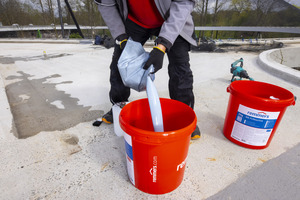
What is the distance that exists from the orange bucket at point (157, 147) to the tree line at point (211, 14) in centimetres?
862

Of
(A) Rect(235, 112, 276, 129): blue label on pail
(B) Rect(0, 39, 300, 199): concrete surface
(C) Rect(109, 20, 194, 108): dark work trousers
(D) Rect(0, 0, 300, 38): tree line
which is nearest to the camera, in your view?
(B) Rect(0, 39, 300, 199): concrete surface

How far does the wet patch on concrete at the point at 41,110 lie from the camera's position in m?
1.38

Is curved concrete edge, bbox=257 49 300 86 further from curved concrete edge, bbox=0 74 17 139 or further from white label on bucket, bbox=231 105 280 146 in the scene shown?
curved concrete edge, bbox=0 74 17 139

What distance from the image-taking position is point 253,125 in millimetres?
1052

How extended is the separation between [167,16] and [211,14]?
10.8 meters

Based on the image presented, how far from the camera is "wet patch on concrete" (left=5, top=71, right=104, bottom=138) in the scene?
1378 mm

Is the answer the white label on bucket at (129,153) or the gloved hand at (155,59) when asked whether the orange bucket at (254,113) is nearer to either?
the gloved hand at (155,59)

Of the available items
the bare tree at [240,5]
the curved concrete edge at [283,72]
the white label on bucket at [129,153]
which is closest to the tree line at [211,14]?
the bare tree at [240,5]

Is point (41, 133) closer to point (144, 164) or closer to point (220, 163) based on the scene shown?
point (144, 164)

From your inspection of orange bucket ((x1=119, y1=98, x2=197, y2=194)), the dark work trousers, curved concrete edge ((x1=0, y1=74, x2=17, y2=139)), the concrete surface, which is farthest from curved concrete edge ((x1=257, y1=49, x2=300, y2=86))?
curved concrete edge ((x1=0, y1=74, x2=17, y2=139))

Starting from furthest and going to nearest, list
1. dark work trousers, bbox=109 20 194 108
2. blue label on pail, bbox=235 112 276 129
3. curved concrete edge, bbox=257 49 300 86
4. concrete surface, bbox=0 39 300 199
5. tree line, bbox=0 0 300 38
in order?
tree line, bbox=0 0 300 38 → curved concrete edge, bbox=257 49 300 86 → dark work trousers, bbox=109 20 194 108 → blue label on pail, bbox=235 112 276 129 → concrete surface, bbox=0 39 300 199

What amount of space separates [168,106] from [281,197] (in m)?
0.71

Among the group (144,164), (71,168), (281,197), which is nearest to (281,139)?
(281,197)

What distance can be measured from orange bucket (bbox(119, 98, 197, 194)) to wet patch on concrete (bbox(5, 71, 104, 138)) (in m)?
0.76
